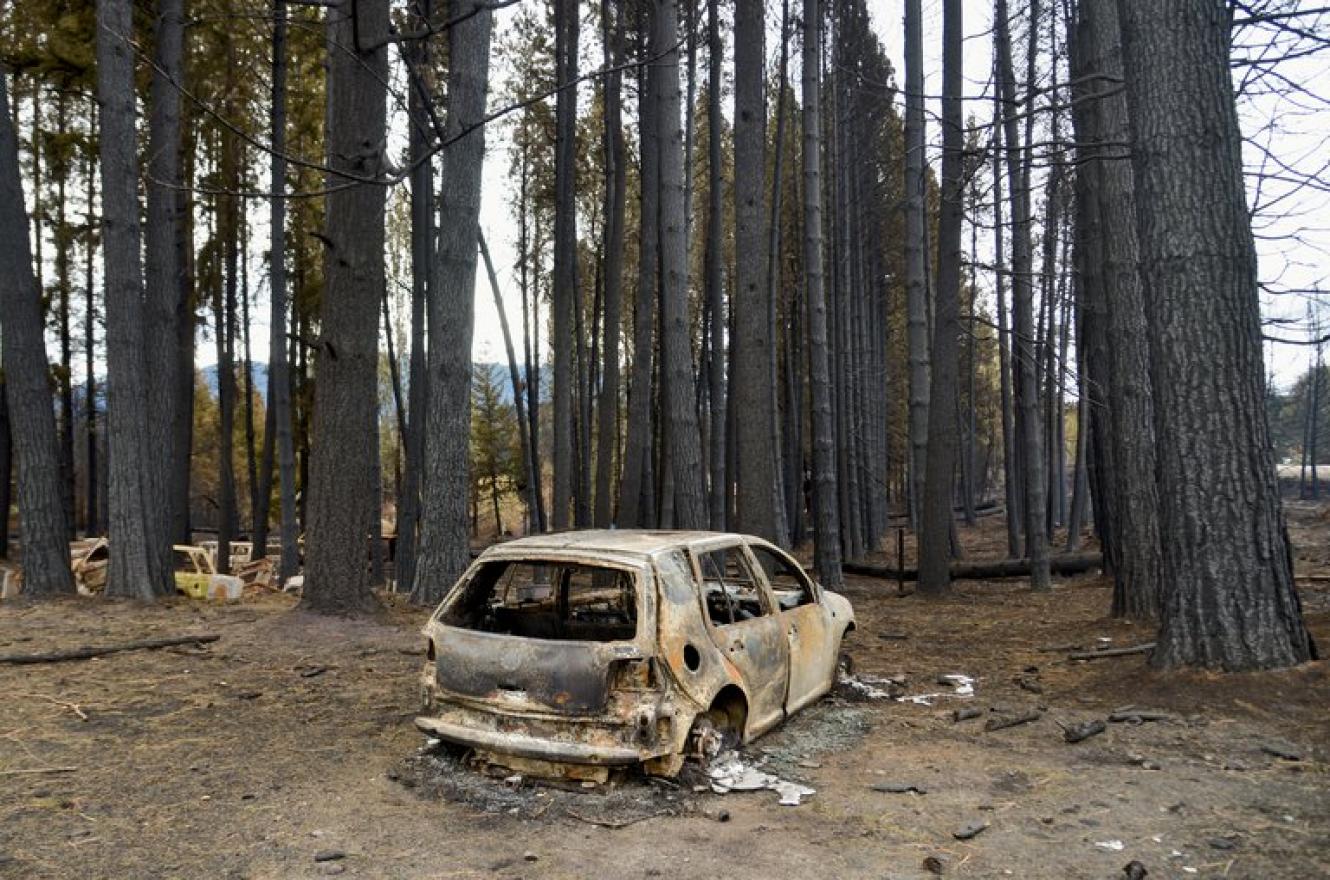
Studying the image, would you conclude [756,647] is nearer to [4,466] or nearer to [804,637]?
[804,637]

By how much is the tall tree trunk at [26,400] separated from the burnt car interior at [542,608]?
296 inches

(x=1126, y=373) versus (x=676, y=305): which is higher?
(x=676, y=305)

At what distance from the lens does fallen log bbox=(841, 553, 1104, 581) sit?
15383mm

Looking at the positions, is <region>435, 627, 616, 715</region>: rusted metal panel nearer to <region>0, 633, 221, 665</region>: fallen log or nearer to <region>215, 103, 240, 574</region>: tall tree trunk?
<region>0, 633, 221, 665</region>: fallen log

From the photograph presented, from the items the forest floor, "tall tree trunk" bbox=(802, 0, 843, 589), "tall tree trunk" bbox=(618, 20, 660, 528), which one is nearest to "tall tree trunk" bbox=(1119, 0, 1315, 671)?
the forest floor

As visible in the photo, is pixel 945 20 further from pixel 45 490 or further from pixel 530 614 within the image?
pixel 45 490

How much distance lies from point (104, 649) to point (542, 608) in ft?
15.1

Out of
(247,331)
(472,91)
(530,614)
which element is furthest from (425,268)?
(530,614)

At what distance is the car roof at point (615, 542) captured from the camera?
16.9 feet

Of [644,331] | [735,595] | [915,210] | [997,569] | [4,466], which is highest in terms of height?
[915,210]

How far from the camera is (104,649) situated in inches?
316

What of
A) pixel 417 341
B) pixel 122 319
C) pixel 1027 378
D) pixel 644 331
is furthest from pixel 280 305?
pixel 1027 378

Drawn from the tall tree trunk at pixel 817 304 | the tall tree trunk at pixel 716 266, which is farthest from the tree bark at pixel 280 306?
the tall tree trunk at pixel 817 304

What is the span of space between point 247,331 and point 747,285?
57.9ft
